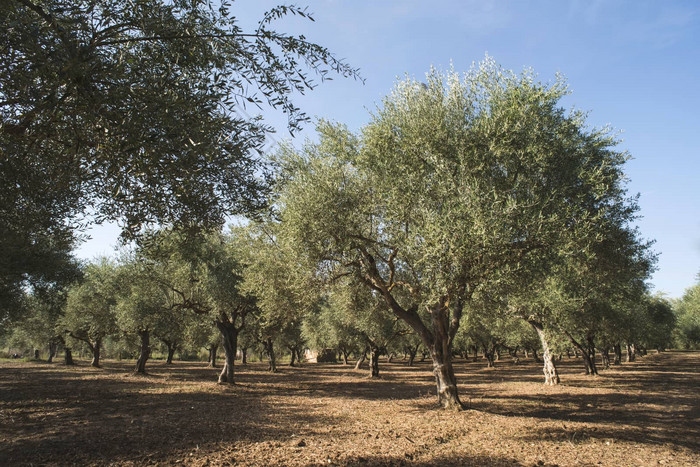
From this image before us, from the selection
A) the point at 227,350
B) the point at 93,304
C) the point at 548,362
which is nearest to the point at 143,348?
the point at 93,304

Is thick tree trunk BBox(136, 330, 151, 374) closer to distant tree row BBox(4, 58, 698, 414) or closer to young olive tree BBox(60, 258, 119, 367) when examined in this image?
young olive tree BBox(60, 258, 119, 367)

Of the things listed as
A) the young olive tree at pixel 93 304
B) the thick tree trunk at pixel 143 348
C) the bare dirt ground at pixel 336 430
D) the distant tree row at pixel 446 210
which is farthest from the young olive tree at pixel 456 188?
the young olive tree at pixel 93 304

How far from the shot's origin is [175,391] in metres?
22.5

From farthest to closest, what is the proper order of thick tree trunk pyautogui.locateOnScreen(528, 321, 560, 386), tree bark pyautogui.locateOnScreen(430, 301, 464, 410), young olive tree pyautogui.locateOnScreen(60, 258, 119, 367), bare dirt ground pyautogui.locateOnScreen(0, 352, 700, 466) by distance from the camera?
young olive tree pyautogui.locateOnScreen(60, 258, 119, 367) < thick tree trunk pyautogui.locateOnScreen(528, 321, 560, 386) < tree bark pyautogui.locateOnScreen(430, 301, 464, 410) < bare dirt ground pyautogui.locateOnScreen(0, 352, 700, 466)

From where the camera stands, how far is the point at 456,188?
1206cm

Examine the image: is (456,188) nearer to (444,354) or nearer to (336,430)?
(444,354)

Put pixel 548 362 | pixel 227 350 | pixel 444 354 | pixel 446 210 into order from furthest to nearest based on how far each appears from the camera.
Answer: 1. pixel 548 362
2. pixel 227 350
3. pixel 444 354
4. pixel 446 210

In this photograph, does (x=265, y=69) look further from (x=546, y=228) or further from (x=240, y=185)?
(x=546, y=228)

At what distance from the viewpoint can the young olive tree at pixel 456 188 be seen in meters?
11.4

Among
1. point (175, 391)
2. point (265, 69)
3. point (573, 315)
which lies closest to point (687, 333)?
point (573, 315)

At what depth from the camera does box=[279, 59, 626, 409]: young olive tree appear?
37.3 ft

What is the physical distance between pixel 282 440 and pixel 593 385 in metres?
27.2

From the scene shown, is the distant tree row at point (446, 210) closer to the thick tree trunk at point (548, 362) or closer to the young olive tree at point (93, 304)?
the thick tree trunk at point (548, 362)

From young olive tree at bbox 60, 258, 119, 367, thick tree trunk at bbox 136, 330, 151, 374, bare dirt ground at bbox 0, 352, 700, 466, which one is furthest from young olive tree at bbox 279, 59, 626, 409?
young olive tree at bbox 60, 258, 119, 367
